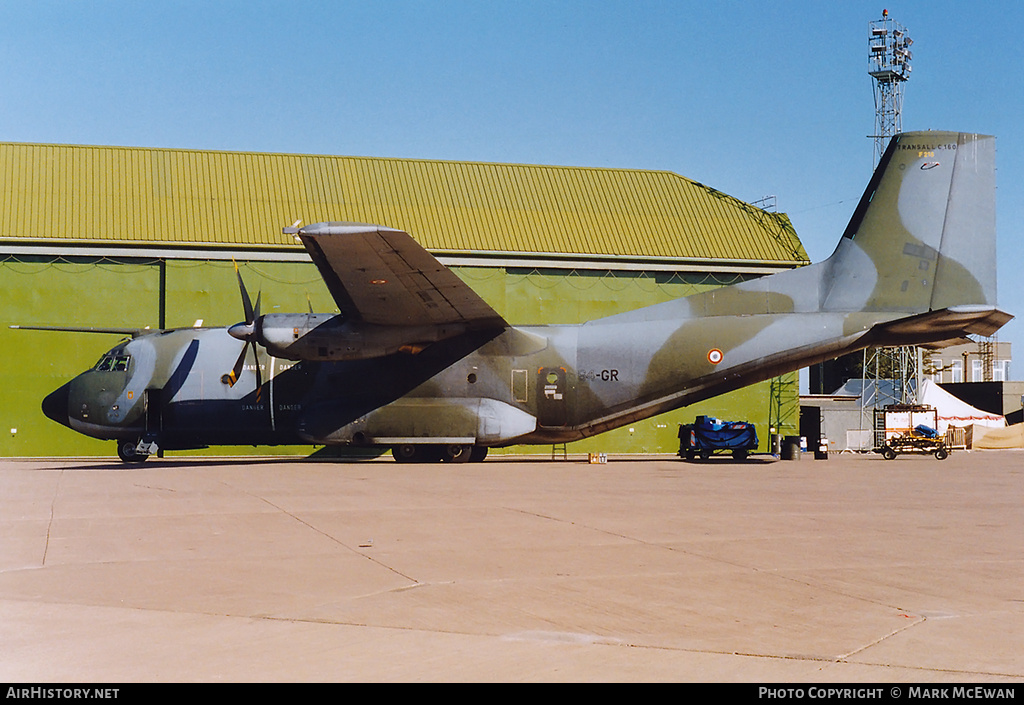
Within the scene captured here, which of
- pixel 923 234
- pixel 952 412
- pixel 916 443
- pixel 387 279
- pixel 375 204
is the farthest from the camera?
pixel 952 412

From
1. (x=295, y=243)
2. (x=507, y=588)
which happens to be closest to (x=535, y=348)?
(x=295, y=243)

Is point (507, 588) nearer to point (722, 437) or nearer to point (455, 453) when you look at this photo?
point (455, 453)

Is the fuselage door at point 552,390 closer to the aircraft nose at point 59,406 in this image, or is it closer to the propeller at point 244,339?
the propeller at point 244,339

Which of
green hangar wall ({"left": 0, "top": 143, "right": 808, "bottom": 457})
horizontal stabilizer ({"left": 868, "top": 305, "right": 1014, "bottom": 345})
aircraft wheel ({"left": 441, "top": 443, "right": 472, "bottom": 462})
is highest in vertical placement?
green hangar wall ({"left": 0, "top": 143, "right": 808, "bottom": 457})

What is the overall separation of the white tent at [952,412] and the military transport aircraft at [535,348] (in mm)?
33665

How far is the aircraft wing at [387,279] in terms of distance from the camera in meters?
21.8

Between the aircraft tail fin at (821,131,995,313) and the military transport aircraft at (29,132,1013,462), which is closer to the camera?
the aircraft tail fin at (821,131,995,313)

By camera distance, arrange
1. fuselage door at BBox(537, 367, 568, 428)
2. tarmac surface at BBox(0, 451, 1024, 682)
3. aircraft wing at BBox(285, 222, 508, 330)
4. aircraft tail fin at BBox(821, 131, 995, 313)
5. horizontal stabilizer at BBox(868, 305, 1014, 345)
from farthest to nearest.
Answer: fuselage door at BBox(537, 367, 568, 428), aircraft tail fin at BBox(821, 131, 995, 313), horizontal stabilizer at BBox(868, 305, 1014, 345), aircraft wing at BBox(285, 222, 508, 330), tarmac surface at BBox(0, 451, 1024, 682)

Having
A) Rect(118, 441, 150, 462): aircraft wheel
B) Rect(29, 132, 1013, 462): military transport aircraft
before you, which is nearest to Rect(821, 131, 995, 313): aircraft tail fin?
Rect(29, 132, 1013, 462): military transport aircraft

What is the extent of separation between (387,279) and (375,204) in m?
18.5

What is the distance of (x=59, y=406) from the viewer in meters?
29.4

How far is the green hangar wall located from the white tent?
20.1 meters

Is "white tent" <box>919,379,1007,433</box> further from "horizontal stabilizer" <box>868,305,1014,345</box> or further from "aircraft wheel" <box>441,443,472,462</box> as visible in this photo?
"aircraft wheel" <box>441,443,472,462</box>

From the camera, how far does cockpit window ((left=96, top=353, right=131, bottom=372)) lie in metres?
28.9
